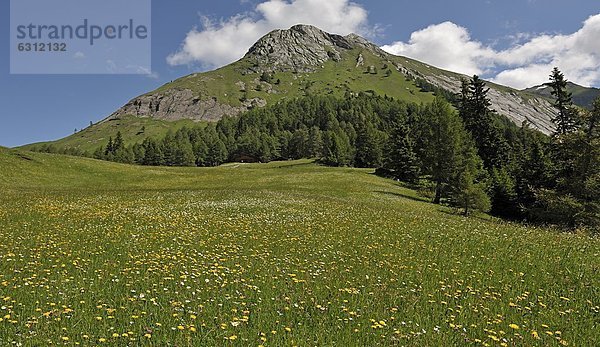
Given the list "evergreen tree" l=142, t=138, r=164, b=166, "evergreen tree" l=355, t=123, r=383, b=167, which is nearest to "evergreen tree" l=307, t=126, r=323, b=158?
"evergreen tree" l=355, t=123, r=383, b=167

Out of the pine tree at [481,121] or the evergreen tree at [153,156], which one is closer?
the pine tree at [481,121]

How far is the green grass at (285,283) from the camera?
6586 millimetres

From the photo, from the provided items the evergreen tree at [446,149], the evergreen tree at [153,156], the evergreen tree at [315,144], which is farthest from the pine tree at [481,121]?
the evergreen tree at [153,156]

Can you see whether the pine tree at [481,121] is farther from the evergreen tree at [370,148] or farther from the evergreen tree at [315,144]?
the evergreen tree at [315,144]

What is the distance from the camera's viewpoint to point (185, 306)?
7660 mm

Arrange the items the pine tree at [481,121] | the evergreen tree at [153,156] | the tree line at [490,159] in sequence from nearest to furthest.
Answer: the tree line at [490,159] < the pine tree at [481,121] < the evergreen tree at [153,156]

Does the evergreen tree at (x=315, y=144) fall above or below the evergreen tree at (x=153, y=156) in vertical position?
above

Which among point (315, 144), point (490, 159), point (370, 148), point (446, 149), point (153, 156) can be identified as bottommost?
point (490, 159)

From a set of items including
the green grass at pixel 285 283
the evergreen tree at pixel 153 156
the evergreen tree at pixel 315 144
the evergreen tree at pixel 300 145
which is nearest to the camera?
the green grass at pixel 285 283

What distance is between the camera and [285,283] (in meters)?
9.55

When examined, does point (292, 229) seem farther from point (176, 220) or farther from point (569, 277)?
point (569, 277)

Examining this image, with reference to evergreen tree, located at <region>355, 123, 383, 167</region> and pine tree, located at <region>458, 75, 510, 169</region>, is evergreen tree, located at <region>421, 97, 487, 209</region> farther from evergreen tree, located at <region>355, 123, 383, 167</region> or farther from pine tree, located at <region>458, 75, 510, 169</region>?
evergreen tree, located at <region>355, 123, 383, 167</region>

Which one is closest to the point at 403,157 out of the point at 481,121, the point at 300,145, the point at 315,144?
the point at 481,121

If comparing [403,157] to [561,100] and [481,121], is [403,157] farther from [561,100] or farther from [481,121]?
[561,100]
